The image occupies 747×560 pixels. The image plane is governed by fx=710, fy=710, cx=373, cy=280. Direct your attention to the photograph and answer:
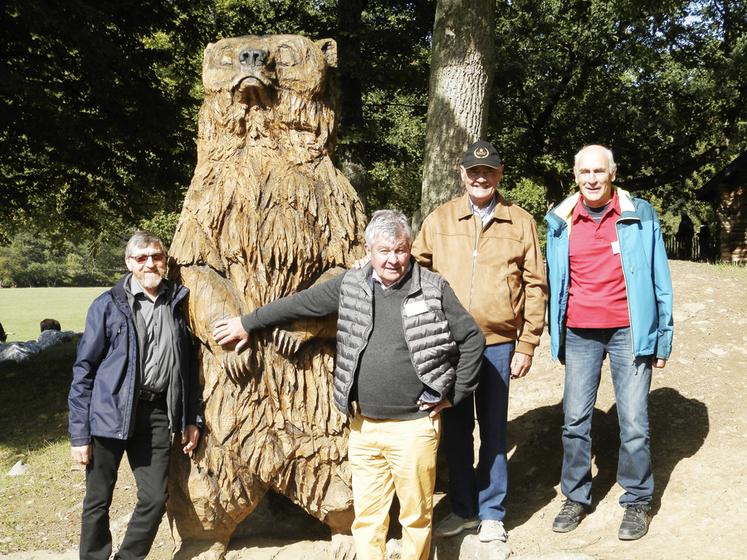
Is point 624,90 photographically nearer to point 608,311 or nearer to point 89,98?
point 89,98

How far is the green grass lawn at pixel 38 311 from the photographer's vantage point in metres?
19.2

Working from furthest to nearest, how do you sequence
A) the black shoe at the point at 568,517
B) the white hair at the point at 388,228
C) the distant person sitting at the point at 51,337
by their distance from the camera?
1. the distant person sitting at the point at 51,337
2. the black shoe at the point at 568,517
3. the white hair at the point at 388,228

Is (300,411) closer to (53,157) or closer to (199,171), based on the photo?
(199,171)

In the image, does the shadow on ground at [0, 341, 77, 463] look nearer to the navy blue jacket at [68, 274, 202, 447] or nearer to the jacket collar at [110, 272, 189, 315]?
the navy blue jacket at [68, 274, 202, 447]

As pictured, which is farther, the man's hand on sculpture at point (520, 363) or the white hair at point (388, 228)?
the man's hand on sculpture at point (520, 363)

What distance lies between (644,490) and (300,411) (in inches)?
75.7

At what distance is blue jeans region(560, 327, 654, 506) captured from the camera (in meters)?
3.81

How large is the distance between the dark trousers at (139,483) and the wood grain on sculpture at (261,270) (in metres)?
0.15

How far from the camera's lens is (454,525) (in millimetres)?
3885

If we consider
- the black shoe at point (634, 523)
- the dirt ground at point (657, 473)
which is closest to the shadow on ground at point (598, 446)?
the dirt ground at point (657, 473)

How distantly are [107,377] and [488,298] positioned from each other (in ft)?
6.31

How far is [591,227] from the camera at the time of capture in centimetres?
386

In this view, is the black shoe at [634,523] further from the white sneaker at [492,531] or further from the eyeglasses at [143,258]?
the eyeglasses at [143,258]

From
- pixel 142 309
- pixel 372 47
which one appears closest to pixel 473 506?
pixel 142 309
